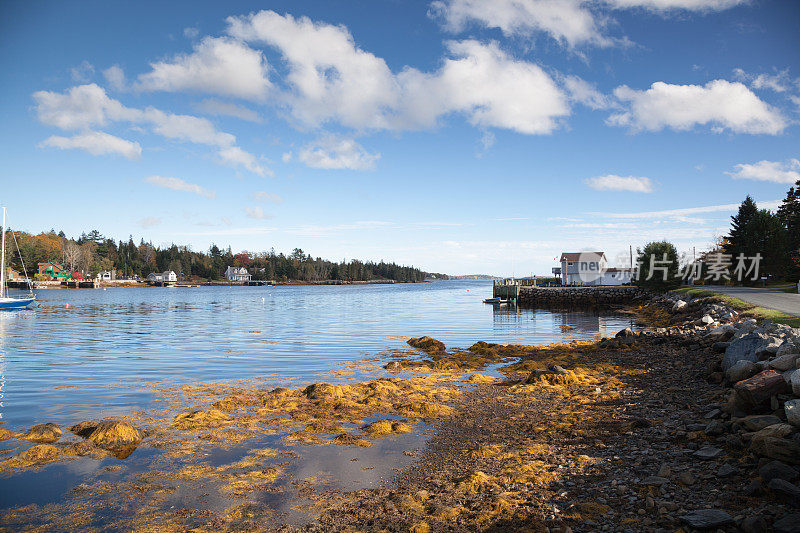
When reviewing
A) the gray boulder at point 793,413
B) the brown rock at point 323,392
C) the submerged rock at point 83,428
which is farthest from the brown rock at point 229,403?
the gray boulder at point 793,413

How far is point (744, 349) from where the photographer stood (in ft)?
41.3

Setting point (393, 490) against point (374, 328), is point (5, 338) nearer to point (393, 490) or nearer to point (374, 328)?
point (374, 328)

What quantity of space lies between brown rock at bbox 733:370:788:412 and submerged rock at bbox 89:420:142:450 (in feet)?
39.9

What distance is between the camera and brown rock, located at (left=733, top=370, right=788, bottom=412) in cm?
851

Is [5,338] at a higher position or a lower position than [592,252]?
lower

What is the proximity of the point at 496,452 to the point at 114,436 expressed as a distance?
26.3 feet

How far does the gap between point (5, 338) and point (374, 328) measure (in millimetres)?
25044

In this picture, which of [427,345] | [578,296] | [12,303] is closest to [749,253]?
[578,296]

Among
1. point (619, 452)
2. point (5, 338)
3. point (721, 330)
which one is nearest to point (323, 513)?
point (619, 452)

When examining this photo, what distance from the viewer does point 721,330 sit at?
1844cm

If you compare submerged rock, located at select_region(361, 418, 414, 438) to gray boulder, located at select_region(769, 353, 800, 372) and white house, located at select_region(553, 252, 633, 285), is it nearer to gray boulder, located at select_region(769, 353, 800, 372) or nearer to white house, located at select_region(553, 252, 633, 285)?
gray boulder, located at select_region(769, 353, 800, 372)

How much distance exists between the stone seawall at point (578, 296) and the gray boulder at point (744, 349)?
183 feet

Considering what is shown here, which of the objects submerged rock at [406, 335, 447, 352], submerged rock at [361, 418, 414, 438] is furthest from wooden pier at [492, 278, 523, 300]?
submerged rock at [361, 418, 414, 438]

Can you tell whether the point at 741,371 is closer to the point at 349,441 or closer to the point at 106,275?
the point at 349,441
